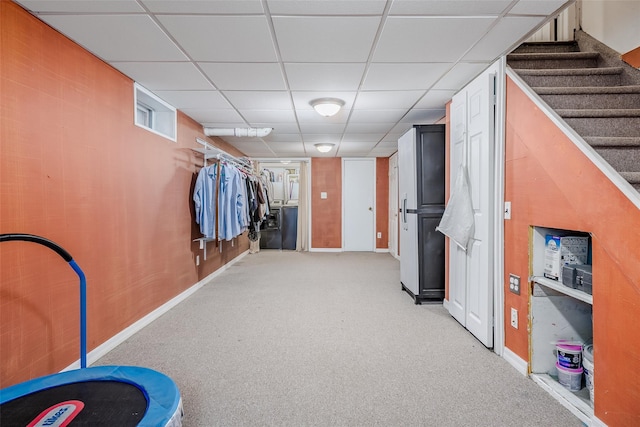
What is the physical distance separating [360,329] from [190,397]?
4.96ft

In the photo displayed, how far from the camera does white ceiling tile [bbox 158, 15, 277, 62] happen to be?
184cm

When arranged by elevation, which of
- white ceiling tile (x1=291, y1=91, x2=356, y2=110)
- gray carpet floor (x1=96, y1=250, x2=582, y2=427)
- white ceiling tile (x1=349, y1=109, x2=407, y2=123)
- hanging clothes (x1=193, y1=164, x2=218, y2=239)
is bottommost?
gray carpet floor (x1=96, y1=250, x2=582, y2=427)

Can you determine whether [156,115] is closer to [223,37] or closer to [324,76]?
[223,37]

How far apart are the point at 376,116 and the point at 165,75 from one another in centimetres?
248

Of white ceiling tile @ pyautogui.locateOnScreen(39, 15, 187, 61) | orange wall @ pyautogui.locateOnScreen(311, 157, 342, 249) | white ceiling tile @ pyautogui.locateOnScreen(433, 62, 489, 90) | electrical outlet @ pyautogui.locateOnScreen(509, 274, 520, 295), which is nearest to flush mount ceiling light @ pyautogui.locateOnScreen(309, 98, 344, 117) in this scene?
white ceiling tile @ pyautogui.locateOnScreen(433, 62, 489, 90)

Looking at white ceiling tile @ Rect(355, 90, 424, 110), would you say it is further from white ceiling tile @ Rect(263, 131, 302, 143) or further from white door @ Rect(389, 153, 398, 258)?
white door @ Rect(389, 153, 398, 258)

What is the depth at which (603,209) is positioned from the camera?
146 centimetres

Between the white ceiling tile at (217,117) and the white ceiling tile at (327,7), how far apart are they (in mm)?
2094

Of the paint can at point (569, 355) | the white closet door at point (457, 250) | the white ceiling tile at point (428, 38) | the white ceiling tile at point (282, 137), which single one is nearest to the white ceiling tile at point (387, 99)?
the white closet door at point (457, 250)

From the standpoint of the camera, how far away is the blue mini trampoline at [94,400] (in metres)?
1.21

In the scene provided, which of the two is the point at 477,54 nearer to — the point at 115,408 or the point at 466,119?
the point at 466,119

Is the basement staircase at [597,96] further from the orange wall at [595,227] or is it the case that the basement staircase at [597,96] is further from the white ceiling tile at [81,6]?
the white ceiling tile at [81,6]

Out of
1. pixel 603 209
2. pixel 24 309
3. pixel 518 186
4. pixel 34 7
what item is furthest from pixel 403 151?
pixel 24 309

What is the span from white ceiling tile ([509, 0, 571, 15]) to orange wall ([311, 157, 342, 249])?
18.6 ft
